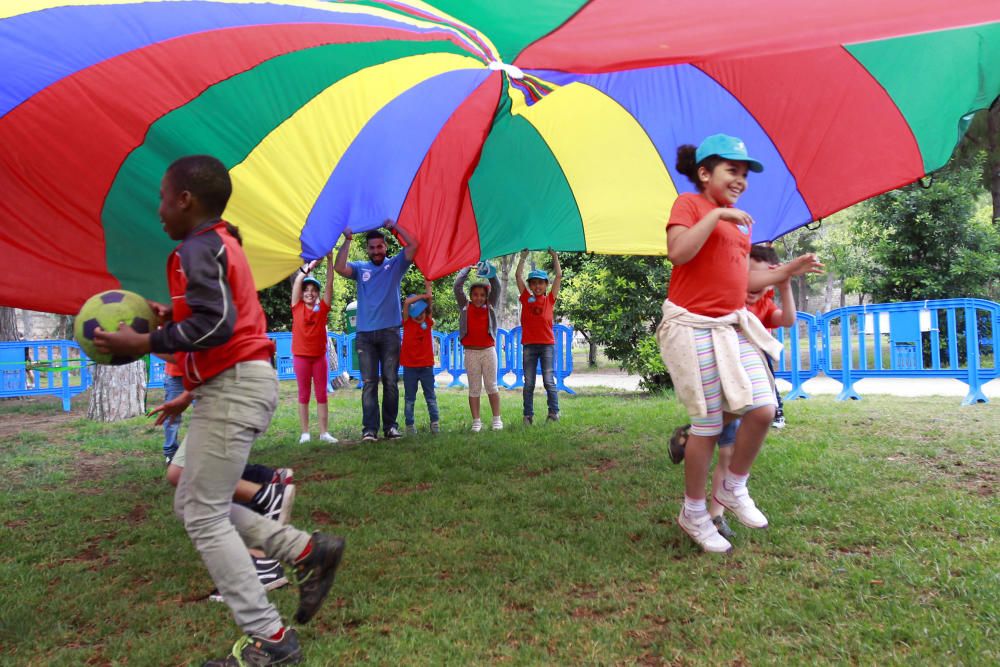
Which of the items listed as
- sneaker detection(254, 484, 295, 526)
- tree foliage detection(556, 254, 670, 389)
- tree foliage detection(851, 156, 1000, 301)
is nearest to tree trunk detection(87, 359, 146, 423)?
tree foliage detection(556, 254, 670, 389)

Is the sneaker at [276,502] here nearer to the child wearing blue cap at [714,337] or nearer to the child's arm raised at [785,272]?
the child wearing blue cap at [714,337]

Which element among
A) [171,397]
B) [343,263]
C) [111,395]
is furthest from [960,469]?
[111,395]

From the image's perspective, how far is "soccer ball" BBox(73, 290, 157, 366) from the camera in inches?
85.4

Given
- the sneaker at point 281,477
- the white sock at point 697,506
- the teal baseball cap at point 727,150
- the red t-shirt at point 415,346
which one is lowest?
the white sock at point 697,506

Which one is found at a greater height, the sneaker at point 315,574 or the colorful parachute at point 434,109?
the colorful parachute at point 434,109

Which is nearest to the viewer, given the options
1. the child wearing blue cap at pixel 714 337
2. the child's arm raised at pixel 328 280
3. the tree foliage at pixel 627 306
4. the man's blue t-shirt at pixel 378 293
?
the child wearing blue cap at pixel 714 337

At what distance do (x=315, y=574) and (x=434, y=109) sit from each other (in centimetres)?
357

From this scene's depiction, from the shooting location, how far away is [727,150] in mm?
3035

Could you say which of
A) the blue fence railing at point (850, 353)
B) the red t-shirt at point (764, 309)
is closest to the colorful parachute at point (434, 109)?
the red t-shirt at point (764, 309)

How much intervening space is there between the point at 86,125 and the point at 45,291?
36.9 inches

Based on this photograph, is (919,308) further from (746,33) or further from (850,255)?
(850,255)

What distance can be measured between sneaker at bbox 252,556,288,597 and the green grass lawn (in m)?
0.07

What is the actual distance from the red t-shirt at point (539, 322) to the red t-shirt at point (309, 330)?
6.78ft

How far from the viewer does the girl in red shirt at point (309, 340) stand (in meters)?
6.43
